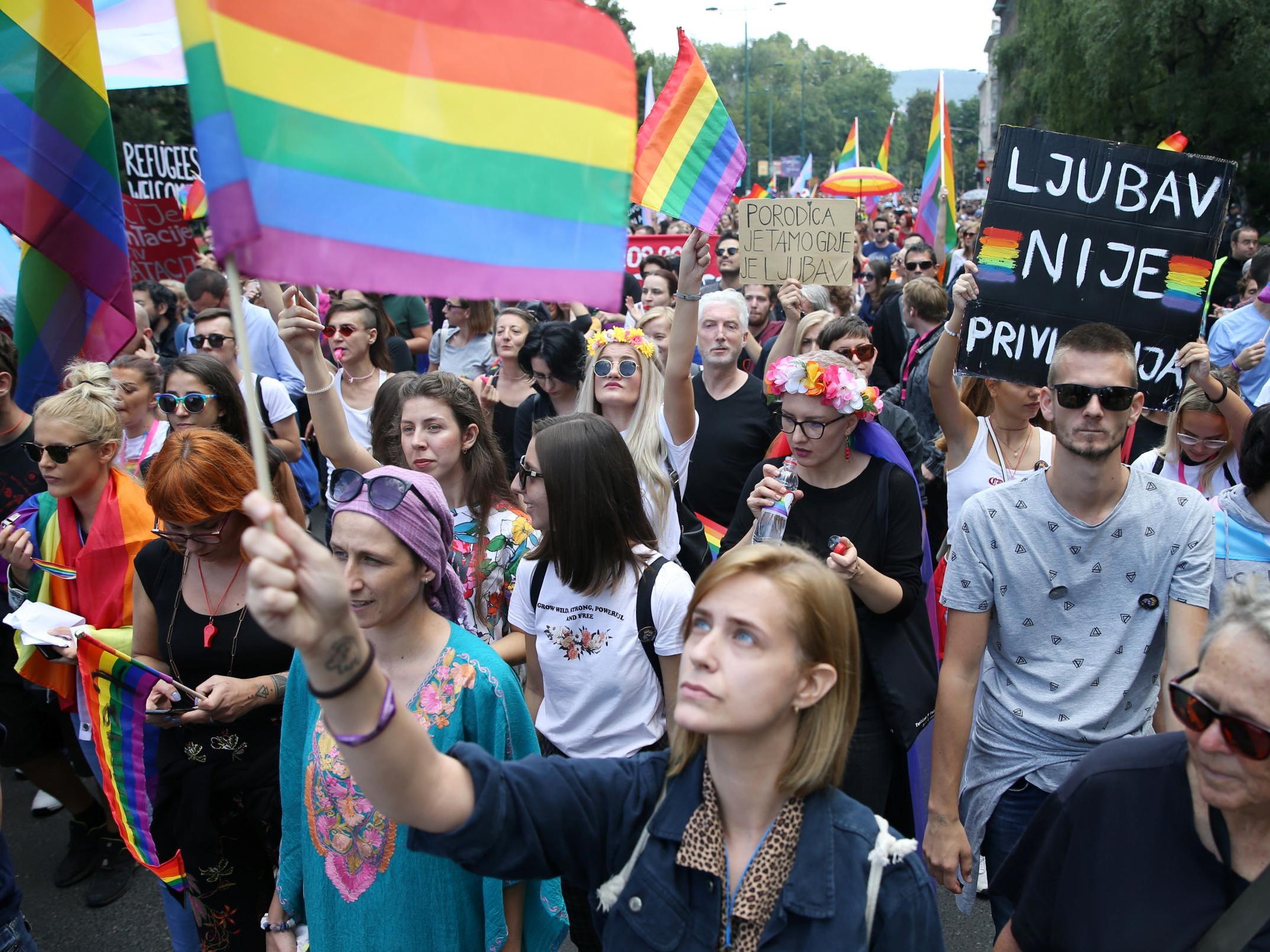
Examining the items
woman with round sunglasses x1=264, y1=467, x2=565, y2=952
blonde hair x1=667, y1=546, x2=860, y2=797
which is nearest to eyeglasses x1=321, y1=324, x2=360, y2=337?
woman with round sunglasses x1=264, y1=467, x2=565, y2=952

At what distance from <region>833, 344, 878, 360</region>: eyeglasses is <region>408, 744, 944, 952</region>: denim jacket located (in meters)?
4.09

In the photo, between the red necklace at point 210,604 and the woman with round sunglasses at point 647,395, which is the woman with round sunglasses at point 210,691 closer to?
the red necklace at point 210,604

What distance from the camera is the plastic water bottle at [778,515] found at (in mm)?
3332

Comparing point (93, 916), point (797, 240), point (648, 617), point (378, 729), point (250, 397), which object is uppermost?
point (250, 397)

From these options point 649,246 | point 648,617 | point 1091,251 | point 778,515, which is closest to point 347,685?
point 648,617

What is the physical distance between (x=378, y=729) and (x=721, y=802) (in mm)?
630

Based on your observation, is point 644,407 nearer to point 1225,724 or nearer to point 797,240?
point 797,240

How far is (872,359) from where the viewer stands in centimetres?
590

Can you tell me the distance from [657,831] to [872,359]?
4488 mm

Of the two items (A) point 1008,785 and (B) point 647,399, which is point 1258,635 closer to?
(A) point 1008,785

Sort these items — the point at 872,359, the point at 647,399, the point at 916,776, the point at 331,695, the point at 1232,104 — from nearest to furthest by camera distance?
the point at 331,695 < the point at 916,776 < the point at 647,399 < the point at 872,359 < the point at 1232,104

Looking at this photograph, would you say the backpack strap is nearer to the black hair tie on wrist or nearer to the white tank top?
the black hair tie on wrist

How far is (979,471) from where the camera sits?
172 inches

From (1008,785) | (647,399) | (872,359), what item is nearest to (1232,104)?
(872,359)
